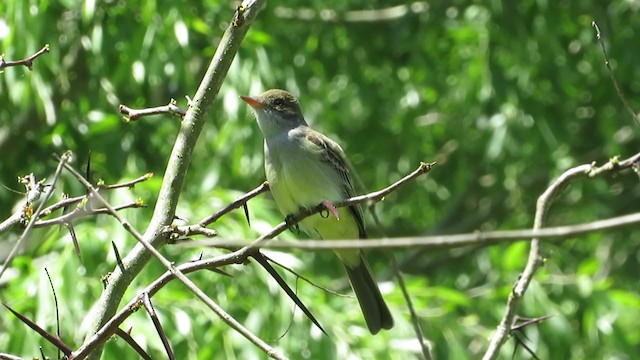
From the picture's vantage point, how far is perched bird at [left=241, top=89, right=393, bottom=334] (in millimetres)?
4527

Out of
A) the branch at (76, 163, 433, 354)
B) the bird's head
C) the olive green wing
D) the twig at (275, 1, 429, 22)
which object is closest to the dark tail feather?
the olive green wing

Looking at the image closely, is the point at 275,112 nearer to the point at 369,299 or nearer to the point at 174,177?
the point at 369,299

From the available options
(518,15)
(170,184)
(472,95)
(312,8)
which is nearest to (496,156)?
(472,95)

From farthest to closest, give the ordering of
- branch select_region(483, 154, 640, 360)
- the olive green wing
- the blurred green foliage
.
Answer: the blurred green foliage < the olive green wing < branch select_region(483, 154, 640, 360)

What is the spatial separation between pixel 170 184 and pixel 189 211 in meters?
3.27

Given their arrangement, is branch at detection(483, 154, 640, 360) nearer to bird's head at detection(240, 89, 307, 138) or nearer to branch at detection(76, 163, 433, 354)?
branch at detection(76, 163, 433, 354)

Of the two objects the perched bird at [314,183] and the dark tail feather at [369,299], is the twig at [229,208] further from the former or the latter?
the dark tail feather at [369,299]

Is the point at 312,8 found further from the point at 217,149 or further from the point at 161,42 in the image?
the point at 161,42

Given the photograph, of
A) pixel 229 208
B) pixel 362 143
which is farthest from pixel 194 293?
pixel 362 143

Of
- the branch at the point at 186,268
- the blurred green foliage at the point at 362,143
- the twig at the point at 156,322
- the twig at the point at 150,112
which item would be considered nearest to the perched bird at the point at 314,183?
the blurred green foliage at the point at 362,143

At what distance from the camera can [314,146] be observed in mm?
4949

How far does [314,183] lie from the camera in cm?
461

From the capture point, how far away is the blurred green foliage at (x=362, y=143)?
16.7 feet

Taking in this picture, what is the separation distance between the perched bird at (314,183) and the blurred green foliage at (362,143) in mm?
367
